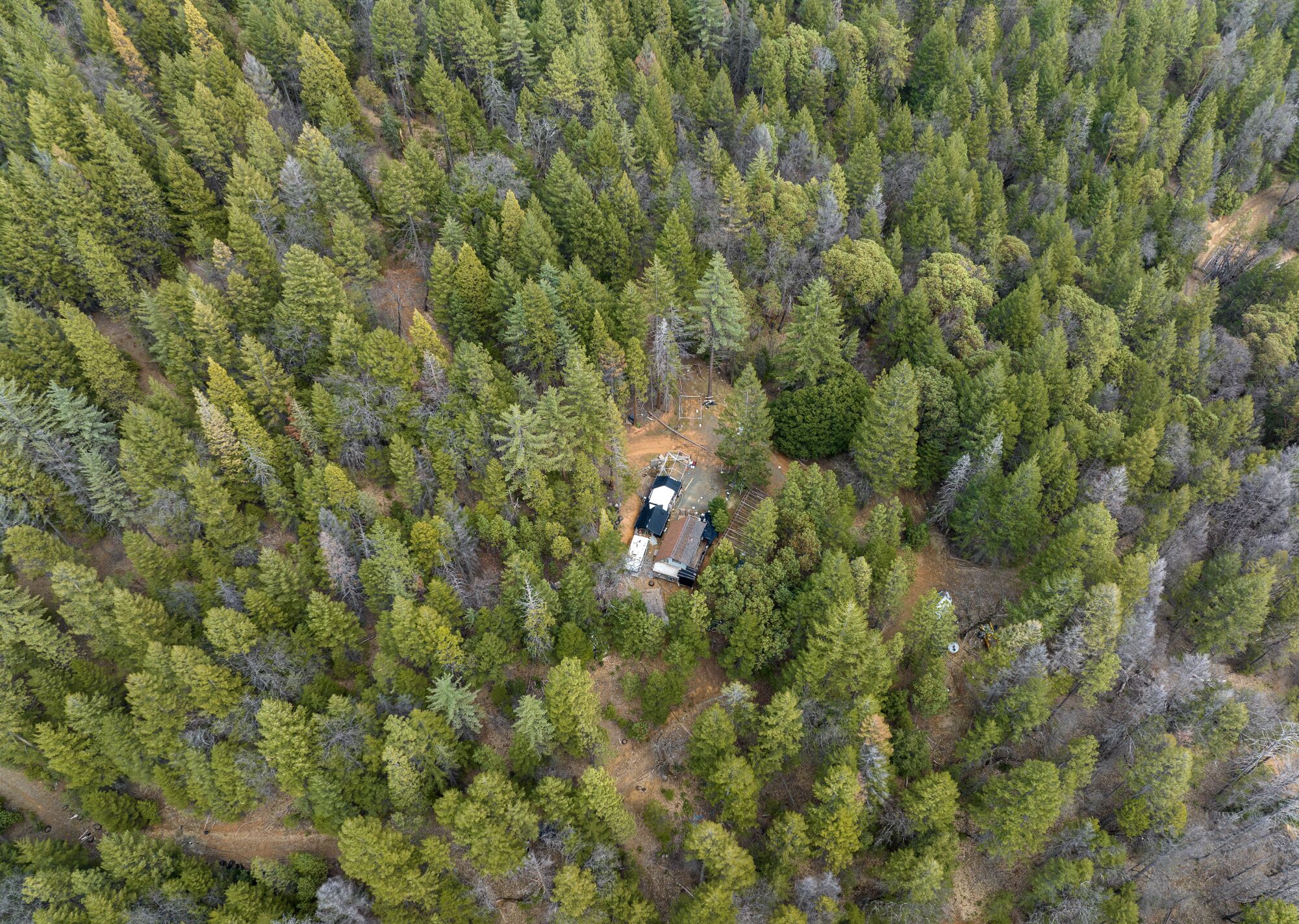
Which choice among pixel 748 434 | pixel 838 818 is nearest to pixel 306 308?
pixel 748 434

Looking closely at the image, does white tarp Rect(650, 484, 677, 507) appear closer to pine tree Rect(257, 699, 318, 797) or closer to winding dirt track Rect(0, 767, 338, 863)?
pine tree Rect(257, 699, 318, 797)

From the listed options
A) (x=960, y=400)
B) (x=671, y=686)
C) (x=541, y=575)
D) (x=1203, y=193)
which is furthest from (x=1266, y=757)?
(x=1203, y=193)

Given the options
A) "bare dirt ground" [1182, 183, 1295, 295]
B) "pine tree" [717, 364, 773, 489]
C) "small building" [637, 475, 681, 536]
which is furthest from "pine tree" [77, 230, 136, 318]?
"bare dirt ground" [1182, 183, 1295, 295]

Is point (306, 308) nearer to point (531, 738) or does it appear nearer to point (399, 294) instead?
point (399, 294)

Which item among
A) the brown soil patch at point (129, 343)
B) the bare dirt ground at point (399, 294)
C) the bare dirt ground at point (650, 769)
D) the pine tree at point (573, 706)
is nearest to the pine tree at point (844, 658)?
the bare dirt ground at point (650, 769)

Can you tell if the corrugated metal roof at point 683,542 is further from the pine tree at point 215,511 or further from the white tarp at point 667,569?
the pine tree at point 215,511

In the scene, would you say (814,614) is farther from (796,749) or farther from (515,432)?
(515,432)
